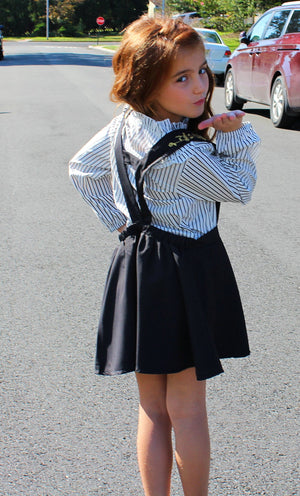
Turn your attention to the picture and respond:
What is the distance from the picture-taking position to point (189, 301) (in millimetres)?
2098

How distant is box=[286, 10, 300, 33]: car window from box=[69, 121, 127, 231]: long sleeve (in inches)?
397

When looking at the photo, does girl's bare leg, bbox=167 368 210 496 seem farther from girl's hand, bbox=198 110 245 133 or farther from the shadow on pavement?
the shadow on pavement

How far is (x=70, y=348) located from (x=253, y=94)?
9.69 metres

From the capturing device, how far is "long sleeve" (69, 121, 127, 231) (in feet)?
7.59

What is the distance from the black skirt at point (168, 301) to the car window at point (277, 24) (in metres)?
10.6

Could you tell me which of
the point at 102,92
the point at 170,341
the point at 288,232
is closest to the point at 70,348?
the point at 170,341

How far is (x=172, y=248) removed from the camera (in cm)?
211

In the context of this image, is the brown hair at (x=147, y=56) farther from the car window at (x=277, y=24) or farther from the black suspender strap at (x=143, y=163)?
the car window at (x=277, y=24)

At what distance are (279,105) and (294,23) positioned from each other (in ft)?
4.49

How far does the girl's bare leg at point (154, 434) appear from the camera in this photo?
2248mm

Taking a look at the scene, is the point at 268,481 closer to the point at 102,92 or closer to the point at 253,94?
the point at 253,94

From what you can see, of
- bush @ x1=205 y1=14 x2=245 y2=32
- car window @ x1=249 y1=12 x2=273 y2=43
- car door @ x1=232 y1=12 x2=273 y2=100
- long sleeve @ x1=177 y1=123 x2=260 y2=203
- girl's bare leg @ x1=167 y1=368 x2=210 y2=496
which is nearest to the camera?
long sleeve @ x1=177 y1=123 x2=260 y2=203

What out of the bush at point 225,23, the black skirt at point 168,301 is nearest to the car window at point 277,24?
the black skirt at point 168,301

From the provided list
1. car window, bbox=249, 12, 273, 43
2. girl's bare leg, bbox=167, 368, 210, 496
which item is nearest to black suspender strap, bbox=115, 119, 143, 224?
girl's bare leg, bbox=167, 368, 210, 496
